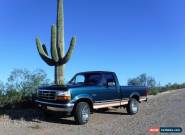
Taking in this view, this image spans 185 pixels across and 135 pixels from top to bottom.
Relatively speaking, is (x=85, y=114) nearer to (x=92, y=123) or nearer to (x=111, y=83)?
(x=92, y=123)

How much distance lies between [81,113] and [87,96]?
0.73 metres

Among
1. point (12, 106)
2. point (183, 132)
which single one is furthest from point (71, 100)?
point (12, 106)

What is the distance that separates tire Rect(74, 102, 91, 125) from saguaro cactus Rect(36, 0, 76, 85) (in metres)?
5.04

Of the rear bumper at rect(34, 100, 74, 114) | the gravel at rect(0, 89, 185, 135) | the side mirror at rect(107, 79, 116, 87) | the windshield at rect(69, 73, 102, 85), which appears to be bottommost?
the gravel at rect(0, 89, 185, 135)

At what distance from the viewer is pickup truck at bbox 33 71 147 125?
12.8 metres

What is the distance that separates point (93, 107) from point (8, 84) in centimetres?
731

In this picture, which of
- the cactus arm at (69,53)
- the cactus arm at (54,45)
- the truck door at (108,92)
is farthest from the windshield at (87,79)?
the cactus arm at (54,45)

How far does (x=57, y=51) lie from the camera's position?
62.5 ft

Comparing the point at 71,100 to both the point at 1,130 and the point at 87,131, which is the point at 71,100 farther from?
the point at 1,130

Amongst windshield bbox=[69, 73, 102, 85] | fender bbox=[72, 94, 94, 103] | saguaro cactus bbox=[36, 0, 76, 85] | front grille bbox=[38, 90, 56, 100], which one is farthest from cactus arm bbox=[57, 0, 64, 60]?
fender bbox=[72, 94, 94, 103]

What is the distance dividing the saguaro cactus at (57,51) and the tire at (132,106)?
12.3 feet

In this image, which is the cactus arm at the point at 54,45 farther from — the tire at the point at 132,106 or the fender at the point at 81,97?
the fender at the point at 81,97

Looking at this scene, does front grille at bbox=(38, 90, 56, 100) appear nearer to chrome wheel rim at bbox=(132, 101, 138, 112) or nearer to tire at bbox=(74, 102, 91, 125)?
tire at bbox=(74, 102, 91, 125)

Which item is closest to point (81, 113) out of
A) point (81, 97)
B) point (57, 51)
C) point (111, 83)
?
point (81, 97)
